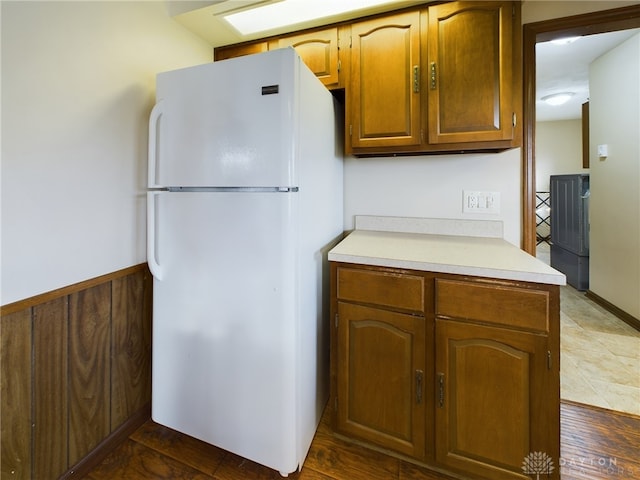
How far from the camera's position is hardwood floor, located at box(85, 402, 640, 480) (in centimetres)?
122

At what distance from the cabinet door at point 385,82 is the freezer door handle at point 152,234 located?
3.33ft

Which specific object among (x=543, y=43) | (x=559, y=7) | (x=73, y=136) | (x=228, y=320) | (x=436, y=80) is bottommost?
(x=228, y=320)

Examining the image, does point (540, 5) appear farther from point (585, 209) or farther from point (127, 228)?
point (585, 209)

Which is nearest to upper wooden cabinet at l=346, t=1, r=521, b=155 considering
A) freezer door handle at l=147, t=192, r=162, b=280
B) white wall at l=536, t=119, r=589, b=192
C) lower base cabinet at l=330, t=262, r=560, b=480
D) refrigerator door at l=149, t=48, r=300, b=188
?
refrigerator door at l=149, t=48, r=300, b=188

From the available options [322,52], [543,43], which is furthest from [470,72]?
[543,43]

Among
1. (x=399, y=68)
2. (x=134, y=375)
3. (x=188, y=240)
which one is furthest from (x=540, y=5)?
(x=134, y=375)

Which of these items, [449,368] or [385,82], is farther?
[385,82]

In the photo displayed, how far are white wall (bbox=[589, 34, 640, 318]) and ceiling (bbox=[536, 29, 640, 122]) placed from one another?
9 cm

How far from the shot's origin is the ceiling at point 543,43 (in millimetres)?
1488

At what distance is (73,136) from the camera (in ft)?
3.73

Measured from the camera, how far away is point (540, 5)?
1.48 metres

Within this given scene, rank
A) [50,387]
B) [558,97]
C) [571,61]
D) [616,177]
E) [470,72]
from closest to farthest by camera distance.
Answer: [50,387] < [470,72] < [616,177] < [571,61] < [558,97]

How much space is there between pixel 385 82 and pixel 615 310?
117 inches

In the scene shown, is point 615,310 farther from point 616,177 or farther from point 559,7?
point 559,7
